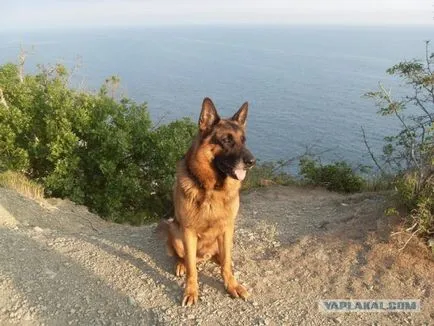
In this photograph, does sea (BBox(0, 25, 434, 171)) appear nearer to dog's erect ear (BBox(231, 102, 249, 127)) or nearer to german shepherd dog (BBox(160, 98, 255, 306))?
dog's erect ear (BBox(231, 102, 249, 127))

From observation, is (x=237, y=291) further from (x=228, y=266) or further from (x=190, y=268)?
(x=190, y=268)

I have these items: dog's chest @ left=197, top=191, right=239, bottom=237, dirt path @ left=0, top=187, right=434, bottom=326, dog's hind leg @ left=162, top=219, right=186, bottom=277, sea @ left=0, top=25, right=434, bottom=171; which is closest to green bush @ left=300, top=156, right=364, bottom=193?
sea @ left=0, top=25, right=434, bottom=171

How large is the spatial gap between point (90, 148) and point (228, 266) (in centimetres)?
603

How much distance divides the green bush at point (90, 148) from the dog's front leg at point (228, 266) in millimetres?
5176

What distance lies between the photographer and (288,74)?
4947cm

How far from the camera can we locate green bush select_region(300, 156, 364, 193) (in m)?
10.6

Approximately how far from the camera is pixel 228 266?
5039mm

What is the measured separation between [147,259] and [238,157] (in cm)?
230

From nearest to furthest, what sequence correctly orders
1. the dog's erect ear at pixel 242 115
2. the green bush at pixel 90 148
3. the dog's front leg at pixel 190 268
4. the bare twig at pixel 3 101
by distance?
the dog's front leg at pixel 190 268, the dog's erect ear at pixel 242 115, the green bush at pixel 90 148, the bare twig at pixel 3 101

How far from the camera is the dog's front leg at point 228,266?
4.93 m

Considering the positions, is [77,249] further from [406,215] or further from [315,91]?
[315,91]

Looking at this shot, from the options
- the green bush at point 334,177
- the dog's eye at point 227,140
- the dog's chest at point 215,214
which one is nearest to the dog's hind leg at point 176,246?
the dog's chest at point 215,214

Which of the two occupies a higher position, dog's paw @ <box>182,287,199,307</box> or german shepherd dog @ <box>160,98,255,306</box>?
german shepherd dog @ <box>160,98,255,306</box>

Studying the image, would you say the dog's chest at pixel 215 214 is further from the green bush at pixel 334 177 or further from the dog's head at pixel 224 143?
the green bush at pixel 334 177
